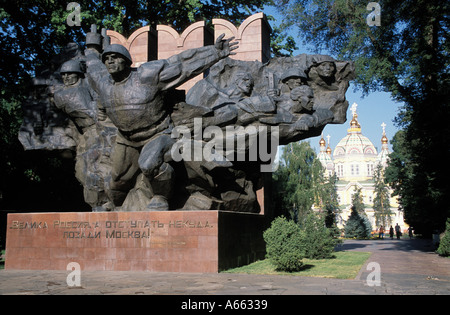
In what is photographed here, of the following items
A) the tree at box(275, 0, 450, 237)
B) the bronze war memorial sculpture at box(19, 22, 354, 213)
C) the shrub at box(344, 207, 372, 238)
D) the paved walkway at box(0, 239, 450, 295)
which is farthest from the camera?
the shrub at box(344, 207, 372, 238)

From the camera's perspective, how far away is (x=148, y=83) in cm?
959

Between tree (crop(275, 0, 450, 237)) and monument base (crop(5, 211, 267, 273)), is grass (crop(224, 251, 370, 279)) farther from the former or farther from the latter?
tree (crop(275, 0, 450, 237))

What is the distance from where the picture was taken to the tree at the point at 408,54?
1574cm

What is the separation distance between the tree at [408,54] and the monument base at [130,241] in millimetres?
8534

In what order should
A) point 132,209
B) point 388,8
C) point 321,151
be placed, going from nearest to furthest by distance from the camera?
point 132,209, point 388,8, point 321,151

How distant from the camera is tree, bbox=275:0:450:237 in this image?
1574 centimetres

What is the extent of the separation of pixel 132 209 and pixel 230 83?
398 centimetres

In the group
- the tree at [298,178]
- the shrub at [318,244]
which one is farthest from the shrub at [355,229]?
the shrub at [318,244]

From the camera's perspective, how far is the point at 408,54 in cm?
1712

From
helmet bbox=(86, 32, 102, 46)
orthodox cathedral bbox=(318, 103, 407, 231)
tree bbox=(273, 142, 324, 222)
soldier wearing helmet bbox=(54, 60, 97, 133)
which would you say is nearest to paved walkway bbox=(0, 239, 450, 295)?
soldier wearing helmet bbox=(54, 60, 97, 133)

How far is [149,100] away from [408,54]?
11.3 m

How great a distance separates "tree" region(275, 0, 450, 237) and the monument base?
853cm

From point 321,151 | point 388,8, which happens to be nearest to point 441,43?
point 388,8
